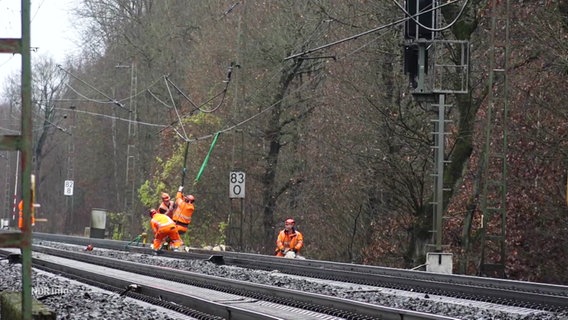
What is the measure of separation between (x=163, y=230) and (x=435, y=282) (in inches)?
505

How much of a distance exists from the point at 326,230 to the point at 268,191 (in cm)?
743

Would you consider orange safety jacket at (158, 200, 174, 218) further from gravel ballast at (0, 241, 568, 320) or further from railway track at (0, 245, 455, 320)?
gravel ballast at (0, 241, 568, 320)

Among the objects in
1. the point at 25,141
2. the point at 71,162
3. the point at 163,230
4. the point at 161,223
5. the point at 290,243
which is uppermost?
the point at 71,162

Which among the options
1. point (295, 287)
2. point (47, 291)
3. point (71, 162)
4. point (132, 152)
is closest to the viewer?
point (47, 291)

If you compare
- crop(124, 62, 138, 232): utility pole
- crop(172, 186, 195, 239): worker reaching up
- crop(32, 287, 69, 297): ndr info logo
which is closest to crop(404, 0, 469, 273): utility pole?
crop(172, 186, 195, 239): worker reaching up

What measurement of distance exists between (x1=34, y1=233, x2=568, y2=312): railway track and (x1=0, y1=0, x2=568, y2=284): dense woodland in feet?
16.0

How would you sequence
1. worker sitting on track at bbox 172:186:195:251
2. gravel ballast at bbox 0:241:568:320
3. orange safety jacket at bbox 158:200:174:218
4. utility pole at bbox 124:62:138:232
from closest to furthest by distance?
gravel ballast at bbox 0:241:568:320 < worker sitting on track at bbox 172:186:195:251 < orange safety jacket at bbox 158:200:174:218 < utility pole at bbox 124:62:138:232

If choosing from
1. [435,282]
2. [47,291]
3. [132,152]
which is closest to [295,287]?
[435,282]

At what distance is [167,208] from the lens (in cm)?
2864

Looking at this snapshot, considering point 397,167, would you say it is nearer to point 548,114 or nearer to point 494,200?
point 494,200

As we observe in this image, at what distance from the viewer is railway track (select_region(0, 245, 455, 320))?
11609 mm

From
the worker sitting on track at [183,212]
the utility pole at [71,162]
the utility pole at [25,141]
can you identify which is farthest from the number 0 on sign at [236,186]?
the utility pole at [25,141]

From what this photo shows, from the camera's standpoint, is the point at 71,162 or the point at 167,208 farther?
the point at 71,162

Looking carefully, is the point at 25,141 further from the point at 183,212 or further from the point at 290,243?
the point at 183,212
